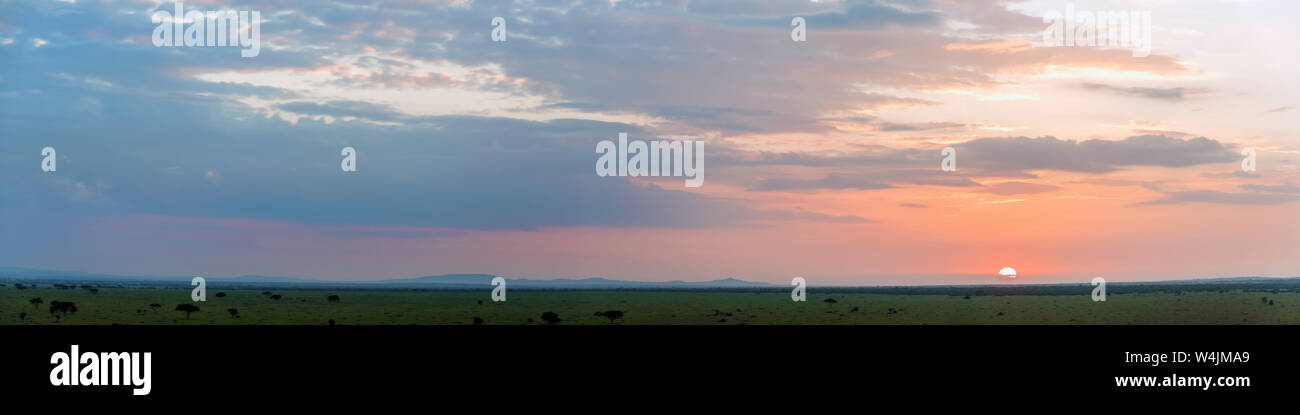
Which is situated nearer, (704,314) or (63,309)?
(63,309)

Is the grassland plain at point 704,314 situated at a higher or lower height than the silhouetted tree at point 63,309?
lower

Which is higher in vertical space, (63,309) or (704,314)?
(63,309)

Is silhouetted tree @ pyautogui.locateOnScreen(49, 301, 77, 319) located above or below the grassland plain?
above

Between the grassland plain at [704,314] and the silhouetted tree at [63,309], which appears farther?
the grassland plain at [704,314]

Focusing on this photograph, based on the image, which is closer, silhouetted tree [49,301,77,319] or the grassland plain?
silhouetted tree [49,301,77,319]
